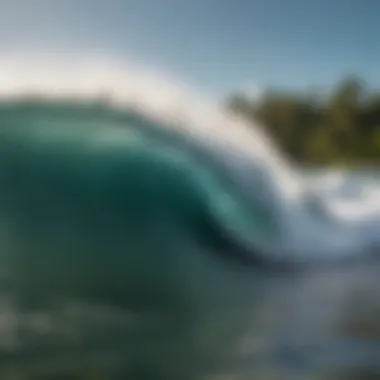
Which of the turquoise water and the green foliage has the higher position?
the green foliage

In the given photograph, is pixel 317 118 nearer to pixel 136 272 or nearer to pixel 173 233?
pixel 173 233

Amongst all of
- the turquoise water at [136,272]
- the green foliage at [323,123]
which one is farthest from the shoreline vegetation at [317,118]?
the turquoise water at [136,272]

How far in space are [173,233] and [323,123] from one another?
0.50 metres

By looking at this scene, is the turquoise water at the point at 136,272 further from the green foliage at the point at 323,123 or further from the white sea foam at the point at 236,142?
the green foliage at the point at 323,123

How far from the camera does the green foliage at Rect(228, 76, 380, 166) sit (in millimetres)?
2068

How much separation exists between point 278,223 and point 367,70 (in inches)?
18.7

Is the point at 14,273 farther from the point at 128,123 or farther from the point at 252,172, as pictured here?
the point at 252,172

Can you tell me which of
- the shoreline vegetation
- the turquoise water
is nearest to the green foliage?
the shoreline vegetation

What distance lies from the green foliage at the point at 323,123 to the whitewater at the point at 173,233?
0.04 metres

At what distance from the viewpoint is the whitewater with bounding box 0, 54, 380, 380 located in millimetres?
1984

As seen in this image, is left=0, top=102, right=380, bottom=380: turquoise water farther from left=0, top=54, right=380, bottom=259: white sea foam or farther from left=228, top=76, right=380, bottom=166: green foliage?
left=228, top=76, right=380, bottom=166: green foliage

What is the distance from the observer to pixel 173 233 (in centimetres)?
205

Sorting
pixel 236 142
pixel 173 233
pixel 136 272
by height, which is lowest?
pixel 136 272

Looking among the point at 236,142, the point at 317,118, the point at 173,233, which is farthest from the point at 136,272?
the point at 317,118
